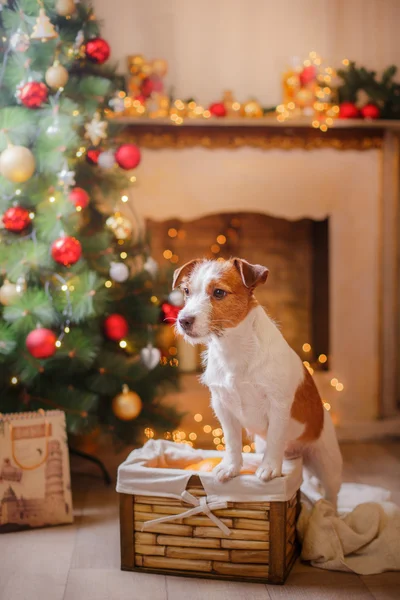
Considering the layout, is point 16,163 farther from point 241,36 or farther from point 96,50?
point 241,36

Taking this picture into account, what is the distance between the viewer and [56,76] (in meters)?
2.59

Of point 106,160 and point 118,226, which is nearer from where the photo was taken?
point 106,160

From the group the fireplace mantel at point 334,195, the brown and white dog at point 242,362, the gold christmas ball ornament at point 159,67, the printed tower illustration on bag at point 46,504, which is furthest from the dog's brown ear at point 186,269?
the gold christmas ball ornament at point 159,67

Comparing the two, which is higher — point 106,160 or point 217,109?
point 217,109

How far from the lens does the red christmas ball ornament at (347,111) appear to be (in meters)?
3.57

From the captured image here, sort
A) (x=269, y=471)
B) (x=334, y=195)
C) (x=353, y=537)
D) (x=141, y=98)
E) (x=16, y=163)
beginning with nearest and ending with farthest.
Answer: (x=269, y=471), (x=353, y=537), (x=16, y=163), (x=141, y=98), (x=334, y=195)

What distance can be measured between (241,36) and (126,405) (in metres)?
2.21

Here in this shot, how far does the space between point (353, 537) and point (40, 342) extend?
122cm

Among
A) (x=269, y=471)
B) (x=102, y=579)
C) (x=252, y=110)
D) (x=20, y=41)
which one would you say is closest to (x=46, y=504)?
(x=102, y=579)

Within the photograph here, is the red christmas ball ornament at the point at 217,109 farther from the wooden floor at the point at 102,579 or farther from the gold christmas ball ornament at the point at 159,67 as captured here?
the wooden floor at the point at 102,579

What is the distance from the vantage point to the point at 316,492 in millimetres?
2332

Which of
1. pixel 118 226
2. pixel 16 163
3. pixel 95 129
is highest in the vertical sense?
pixel 95 129

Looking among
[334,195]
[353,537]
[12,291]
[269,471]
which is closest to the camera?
[269,471]

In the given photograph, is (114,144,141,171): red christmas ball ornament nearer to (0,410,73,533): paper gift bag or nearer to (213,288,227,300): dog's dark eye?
(0,410,73,533): paper gift bag
